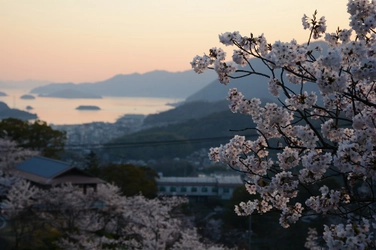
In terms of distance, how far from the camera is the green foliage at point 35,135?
23219 mm

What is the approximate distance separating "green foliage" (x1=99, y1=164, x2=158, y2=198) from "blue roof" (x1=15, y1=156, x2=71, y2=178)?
3.34 m

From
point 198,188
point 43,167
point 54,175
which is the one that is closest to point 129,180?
point 43,167

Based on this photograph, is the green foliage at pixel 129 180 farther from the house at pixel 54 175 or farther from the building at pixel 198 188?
the building at pixel 198 188

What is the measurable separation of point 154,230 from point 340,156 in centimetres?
1096

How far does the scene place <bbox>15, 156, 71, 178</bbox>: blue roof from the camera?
16.5m

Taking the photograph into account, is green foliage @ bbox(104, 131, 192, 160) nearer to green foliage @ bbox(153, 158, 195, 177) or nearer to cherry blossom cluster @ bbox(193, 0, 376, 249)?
green foliage @ bbox(153, 158, 195, 177)

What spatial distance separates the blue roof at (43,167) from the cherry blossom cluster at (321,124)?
46.1ft

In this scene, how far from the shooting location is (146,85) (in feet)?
587

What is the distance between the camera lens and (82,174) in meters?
16.9

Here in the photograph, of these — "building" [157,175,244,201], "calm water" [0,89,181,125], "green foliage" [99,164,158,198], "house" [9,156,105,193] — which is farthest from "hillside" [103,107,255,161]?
"calm water" [0,89,181,125]

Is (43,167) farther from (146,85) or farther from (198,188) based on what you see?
(146,85)

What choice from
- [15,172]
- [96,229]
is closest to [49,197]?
[96,229]

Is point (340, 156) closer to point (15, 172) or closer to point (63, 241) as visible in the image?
point (63, 241)

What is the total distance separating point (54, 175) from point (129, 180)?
15.5 feet
